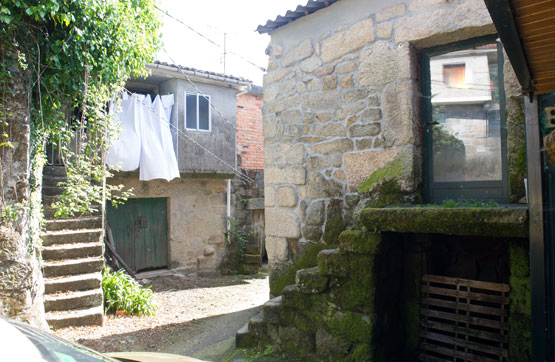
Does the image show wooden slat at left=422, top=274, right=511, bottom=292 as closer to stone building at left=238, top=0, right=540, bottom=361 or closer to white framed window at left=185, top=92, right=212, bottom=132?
stone building at left=238, top=0, right=540, bottom=361

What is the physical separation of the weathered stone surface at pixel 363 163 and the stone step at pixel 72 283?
3.94 m

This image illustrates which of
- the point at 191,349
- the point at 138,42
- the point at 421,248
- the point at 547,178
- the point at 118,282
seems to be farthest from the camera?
the point at 118,282

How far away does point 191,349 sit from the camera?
4.67 m

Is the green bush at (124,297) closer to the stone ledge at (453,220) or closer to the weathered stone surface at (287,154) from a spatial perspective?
the weathered stone surface at (287,154)

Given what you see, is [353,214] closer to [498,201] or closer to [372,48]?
[498,201]

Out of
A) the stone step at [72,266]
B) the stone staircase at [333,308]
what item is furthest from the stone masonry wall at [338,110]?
the stone step at [72,266]

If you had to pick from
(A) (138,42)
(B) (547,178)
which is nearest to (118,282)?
(A) (138,42)

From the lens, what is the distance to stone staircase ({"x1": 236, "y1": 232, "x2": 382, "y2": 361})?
11.1 feet

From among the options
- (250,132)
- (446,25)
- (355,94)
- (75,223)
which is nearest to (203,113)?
(250,132)

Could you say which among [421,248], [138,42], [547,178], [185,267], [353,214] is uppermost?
[138,42]

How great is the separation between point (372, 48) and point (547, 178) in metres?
2.21

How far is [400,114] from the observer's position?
3.88 m

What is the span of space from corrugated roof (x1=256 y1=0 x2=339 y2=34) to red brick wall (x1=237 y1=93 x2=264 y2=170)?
276 inches

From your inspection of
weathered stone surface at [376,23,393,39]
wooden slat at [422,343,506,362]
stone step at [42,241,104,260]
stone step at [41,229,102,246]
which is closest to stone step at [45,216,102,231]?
stone step at [41,229,102,246]
